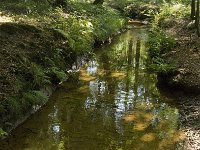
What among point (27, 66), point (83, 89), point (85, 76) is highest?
point (27, 66)

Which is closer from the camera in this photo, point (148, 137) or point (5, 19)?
point (148, 137)

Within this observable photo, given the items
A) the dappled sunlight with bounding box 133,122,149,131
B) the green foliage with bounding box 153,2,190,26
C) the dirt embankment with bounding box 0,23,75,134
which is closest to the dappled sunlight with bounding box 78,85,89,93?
the dirt embankment with bounding box 0,23,75,134

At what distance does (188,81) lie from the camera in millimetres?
12953

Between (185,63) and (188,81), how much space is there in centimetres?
179

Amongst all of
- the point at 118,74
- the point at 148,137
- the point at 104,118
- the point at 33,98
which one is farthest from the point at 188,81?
the point at 33,98

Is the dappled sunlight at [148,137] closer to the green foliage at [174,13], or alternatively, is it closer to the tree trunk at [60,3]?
the tree trunk at [60,3]

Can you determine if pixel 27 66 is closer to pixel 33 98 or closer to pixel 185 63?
pixel 33 98

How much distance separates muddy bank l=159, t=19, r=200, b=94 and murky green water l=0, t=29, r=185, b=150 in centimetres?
69

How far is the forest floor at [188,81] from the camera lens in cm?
1029

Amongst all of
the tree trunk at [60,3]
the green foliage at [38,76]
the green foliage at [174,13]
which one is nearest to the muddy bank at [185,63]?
the green foliage at [38,76]

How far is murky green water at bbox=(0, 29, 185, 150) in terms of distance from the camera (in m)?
9.67

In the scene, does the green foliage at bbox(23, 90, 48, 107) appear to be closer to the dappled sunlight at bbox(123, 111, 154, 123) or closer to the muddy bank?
the dappled sunlight at bbox(123, 111, 154, 123)

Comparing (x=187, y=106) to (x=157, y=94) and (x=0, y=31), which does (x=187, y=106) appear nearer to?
(x=157, y=94)

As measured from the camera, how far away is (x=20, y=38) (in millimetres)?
14242
